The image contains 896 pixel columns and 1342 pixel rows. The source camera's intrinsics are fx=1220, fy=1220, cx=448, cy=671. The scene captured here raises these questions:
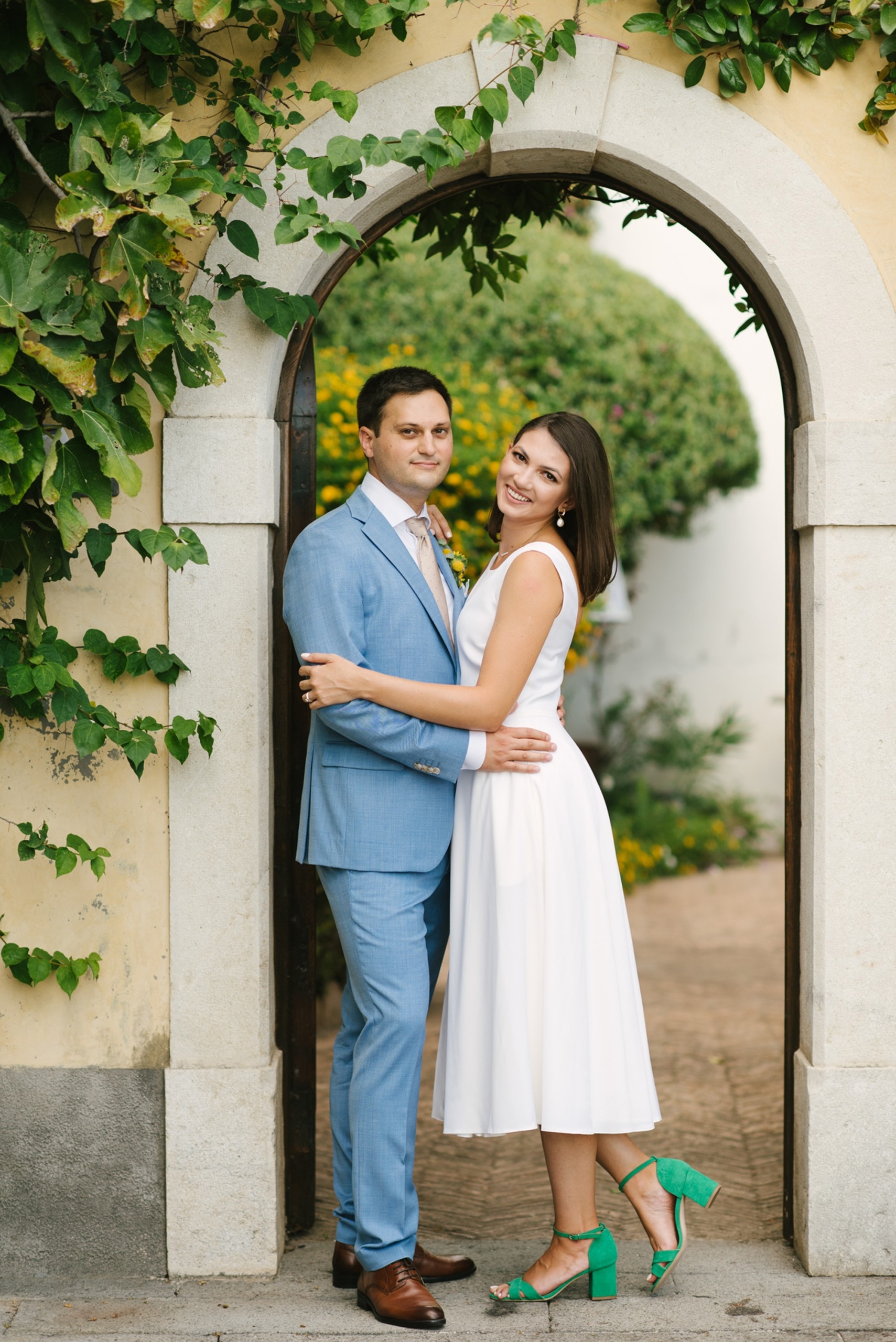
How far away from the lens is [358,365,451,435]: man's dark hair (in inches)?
120

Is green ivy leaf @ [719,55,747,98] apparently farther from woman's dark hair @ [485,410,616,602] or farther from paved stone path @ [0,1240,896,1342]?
paved stone path @ [0,1240,896,1342]

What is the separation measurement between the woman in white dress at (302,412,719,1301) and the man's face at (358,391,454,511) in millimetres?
181

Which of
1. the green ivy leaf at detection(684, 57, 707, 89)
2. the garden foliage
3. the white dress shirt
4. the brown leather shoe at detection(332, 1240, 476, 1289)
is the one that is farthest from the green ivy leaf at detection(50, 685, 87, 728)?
the garden foliage

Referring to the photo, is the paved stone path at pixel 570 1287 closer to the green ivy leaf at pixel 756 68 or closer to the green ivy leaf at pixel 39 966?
the green ivy leaf at pixel 39 966

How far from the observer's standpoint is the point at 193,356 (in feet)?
9.66

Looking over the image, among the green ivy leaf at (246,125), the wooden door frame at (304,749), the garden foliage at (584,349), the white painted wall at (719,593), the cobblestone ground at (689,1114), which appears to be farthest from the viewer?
the white painted wall at (719,593)

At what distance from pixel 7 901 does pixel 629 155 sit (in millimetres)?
2566

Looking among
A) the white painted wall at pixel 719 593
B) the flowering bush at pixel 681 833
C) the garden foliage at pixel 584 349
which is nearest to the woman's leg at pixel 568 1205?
the garden foliage at pixel 584 349

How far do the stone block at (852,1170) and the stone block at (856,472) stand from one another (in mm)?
1451

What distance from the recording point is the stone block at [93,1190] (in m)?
3.22

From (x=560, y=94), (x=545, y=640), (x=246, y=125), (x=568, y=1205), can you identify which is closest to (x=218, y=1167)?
(x=568, y=1205)

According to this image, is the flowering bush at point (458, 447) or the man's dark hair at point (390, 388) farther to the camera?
the flowering bush at point (458, 447)

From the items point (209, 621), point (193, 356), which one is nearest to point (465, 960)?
→ point (209, 621)

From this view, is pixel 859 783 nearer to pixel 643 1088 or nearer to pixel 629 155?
pixel 643 1088
